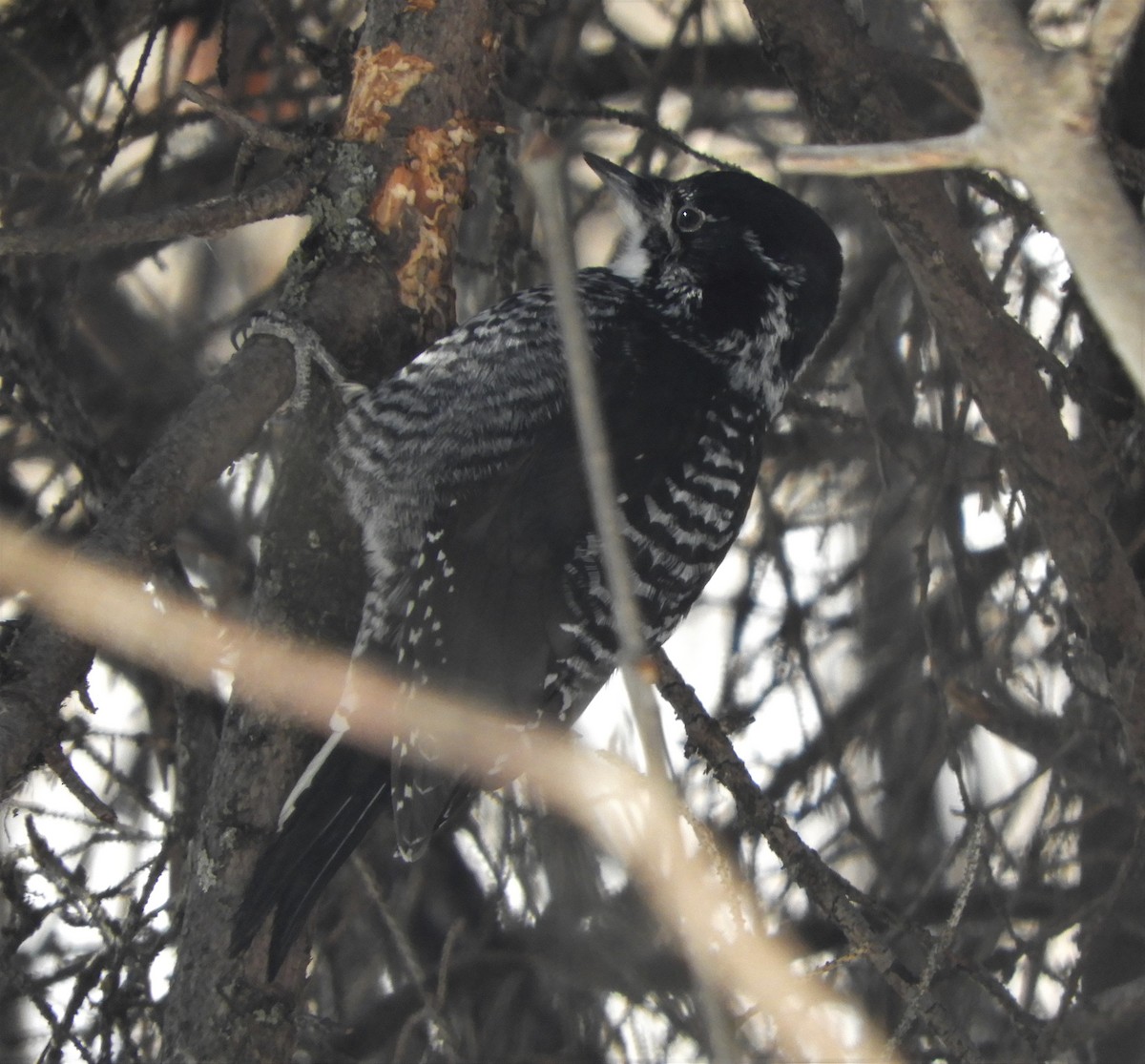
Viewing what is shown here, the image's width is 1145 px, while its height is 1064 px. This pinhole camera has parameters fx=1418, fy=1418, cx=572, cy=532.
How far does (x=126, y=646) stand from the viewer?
2086mm

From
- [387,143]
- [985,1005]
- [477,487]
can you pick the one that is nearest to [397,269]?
[387,143]

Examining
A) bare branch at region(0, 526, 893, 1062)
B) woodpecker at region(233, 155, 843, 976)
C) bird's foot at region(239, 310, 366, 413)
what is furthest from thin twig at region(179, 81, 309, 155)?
bare branch at region(0, 526, 893, 1062)

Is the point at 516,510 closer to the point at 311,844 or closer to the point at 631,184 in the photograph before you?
the point at 311,844

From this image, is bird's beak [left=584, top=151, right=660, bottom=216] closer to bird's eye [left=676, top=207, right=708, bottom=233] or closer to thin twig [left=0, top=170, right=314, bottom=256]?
bird's eye [left=676, top=207, right=708, bottom=233]

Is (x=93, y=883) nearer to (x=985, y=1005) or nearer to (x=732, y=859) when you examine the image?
(x=732, y=859)

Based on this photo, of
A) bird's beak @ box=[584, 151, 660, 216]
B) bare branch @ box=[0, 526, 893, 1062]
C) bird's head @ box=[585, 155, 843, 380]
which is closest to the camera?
bare branch @ box=[0, 526, 893, 1062]

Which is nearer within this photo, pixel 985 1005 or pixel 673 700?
pixel 673 700

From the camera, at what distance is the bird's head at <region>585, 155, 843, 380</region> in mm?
2986

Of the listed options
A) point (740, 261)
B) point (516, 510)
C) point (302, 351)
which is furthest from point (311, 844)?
point (740, 261)

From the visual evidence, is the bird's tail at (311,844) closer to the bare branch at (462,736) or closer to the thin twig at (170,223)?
the bare branch at (462,736)

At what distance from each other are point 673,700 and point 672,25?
2182mm

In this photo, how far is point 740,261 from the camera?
10.00 ft

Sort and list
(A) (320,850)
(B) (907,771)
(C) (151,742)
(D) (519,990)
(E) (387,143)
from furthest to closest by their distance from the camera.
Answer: (B) (907,771) → (D) (519,990) → (C) (151,742) → (E) (387,143) → (A) (320,850)

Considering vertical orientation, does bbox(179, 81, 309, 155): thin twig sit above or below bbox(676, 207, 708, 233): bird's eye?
below
